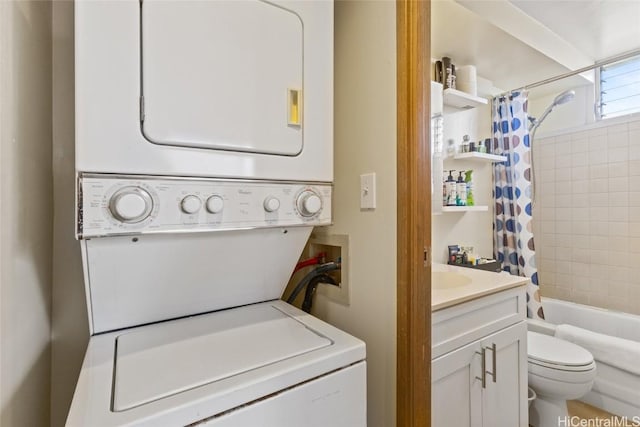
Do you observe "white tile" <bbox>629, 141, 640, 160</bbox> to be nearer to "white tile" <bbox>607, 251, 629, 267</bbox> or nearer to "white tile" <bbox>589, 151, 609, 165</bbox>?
"white tile" <bbox>589, 151, 609, 165</bbox>

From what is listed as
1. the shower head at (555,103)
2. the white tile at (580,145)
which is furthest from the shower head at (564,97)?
the white tile at (580,145)

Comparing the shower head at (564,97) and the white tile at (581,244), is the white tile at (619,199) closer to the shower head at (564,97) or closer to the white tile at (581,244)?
the white tile at (581,244)

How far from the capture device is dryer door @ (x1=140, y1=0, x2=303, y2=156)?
0.75m

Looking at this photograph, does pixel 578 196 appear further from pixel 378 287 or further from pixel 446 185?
pixel 378 287

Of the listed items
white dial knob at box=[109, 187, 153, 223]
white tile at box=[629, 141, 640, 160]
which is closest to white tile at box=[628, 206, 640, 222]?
white tile at box=[629, 141, 640, 160]

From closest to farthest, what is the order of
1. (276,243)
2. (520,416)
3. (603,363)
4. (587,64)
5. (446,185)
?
(276,243), (520,416), (603,363), (446,185), (587,64)

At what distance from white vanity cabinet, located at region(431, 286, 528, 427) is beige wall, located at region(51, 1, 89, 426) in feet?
4.46

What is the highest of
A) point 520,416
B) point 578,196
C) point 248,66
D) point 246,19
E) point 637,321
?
point 246,19

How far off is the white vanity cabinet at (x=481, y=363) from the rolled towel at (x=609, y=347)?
98 centimetres

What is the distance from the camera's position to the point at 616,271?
268 cm

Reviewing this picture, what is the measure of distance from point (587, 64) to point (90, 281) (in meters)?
3.80

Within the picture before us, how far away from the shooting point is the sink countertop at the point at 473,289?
4.09 feet

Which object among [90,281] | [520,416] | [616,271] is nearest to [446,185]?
[520,416]

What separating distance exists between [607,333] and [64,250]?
147 inches
